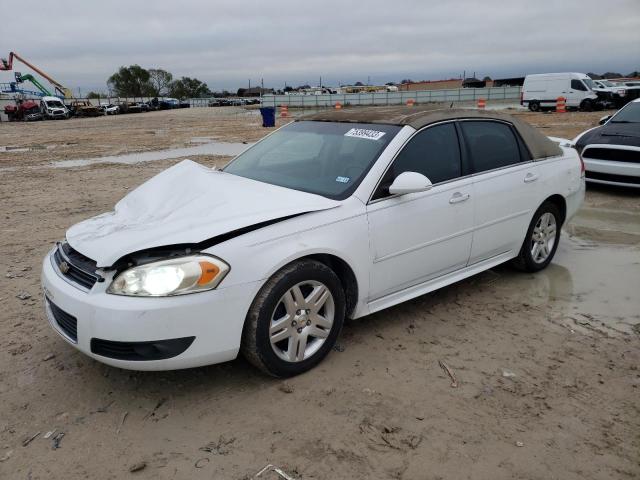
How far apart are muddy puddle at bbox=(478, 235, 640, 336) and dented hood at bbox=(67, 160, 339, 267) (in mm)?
2112

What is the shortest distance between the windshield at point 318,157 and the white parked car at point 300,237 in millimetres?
16

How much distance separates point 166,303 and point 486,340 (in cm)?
223

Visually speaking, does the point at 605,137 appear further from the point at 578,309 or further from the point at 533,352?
the point at 533,352

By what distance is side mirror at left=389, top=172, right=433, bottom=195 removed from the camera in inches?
138

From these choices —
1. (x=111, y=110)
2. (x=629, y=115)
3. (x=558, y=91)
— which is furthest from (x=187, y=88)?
(x=629, y=115)

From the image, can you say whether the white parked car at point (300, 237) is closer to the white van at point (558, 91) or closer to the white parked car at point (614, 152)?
the white parked car at point (614, 152)

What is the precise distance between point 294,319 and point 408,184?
1140 millimetres

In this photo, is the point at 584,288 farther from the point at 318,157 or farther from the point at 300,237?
the point at 300,237

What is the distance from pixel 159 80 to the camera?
100062 millimetres

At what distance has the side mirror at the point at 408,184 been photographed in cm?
351

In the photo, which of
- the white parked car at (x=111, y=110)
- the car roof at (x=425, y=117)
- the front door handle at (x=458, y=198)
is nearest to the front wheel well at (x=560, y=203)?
the car roof at (x=425, y=117)

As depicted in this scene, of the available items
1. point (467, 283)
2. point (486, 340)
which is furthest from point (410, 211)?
point (467, 283)

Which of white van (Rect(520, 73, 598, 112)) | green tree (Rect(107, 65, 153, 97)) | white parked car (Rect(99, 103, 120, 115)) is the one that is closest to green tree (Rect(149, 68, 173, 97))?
green tree (Rect(107, 65, 153, 97))

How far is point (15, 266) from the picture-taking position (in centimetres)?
537
